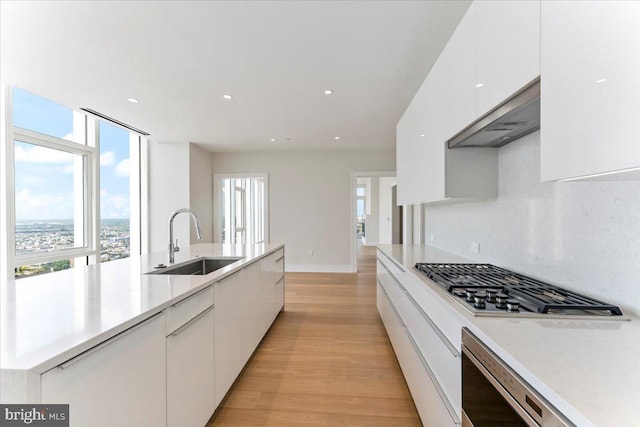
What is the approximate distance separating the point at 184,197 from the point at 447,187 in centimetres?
523

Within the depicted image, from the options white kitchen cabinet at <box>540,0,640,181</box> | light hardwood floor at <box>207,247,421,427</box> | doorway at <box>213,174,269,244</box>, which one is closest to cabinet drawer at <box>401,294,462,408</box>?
light hardwood floor at <box>207,247,421,427</box>

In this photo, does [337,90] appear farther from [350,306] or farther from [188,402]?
[188,402]

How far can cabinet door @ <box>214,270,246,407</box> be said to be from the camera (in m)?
1.74

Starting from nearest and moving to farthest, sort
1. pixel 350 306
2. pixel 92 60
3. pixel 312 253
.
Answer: pixel 92 60 → pixel 350 306 → pixel 312 253

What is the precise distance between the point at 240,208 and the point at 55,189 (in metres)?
3.97

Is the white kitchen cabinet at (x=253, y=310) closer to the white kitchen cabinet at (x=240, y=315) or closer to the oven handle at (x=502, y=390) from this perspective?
the white kitchen cabinet at (x=240, y=315)

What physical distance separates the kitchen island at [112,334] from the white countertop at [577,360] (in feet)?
3.86

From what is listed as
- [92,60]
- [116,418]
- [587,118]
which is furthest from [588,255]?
[92,60]

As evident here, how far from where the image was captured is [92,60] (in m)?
2.69

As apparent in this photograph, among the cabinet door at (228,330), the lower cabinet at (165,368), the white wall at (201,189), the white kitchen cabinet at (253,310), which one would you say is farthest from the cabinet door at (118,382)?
the white wall at (201,189)

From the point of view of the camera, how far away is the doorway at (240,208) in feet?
21.7

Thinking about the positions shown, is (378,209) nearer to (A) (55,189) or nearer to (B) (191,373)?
(A) (55,189)

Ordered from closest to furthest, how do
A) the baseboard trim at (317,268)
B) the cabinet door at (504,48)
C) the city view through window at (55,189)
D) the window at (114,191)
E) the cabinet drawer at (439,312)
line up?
the cabinet door at (504,48)
the cabinet drawer at (439,312)
the city view through window at (55,189)
the window at (114,191)
the baseboard trim at (317,268)

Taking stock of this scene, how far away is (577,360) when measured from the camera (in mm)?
739
